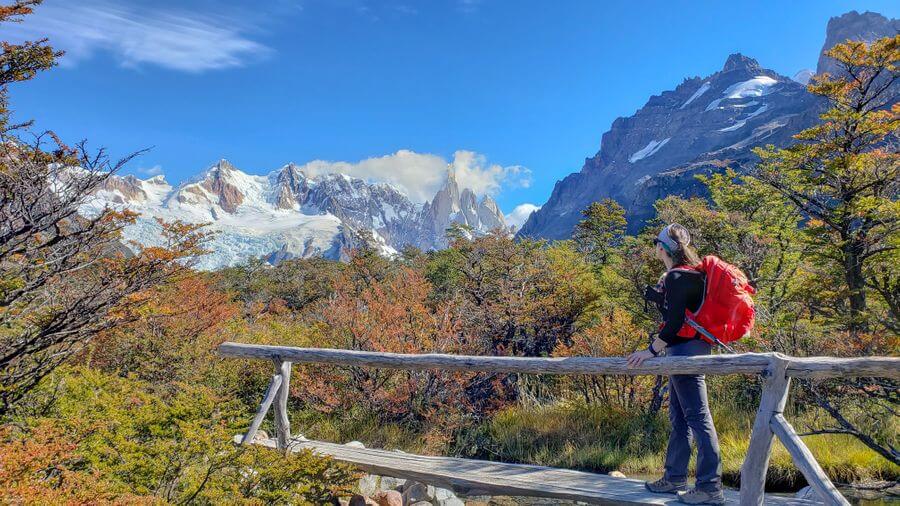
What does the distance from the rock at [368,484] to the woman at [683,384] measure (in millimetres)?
2375

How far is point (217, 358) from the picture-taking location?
779cm

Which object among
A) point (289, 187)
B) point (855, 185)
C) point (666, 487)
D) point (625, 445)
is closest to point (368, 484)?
point (666, 487)

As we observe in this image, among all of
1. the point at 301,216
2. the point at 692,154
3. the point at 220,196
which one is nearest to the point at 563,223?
the point at 692,154

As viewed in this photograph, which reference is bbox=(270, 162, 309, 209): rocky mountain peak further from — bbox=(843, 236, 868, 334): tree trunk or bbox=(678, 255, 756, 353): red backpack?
bbox=(678, 255, 756, 353): red backpack

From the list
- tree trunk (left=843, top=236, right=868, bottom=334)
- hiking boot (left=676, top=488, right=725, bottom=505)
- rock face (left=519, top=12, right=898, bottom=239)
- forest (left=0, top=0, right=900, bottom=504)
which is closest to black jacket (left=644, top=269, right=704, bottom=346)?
hiking boot (left=676, top=488, right=725, bottom=505)

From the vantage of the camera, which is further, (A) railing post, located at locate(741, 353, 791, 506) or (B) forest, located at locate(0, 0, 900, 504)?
(B) forest, located at locate(0, 0, 900, 504)

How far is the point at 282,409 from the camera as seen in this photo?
4.27 metres

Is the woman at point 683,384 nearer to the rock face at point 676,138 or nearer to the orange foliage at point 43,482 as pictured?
the orange foliage at point 43,482

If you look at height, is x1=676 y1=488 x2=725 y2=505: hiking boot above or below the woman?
below

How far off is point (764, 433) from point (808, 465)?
0.27 metres

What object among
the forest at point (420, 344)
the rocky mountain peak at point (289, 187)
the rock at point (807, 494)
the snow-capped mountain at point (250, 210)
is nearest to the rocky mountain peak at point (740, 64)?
the snow-capped mountain at point (250, 210)

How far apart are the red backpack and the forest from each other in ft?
6.58

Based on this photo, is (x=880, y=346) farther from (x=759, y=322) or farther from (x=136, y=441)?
(x=136, y=441)

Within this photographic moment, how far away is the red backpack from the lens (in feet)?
9.43
